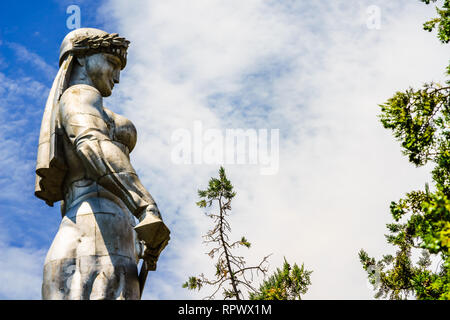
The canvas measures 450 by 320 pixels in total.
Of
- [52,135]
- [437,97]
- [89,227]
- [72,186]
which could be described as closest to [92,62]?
[52,135]

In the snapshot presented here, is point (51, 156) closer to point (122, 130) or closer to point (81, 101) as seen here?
point (81, 101)

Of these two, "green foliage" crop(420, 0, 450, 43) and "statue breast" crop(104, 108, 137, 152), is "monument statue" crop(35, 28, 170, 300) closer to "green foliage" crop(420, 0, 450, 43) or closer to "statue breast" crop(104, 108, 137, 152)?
"statue breast" crop(104, 108, 137, 152)

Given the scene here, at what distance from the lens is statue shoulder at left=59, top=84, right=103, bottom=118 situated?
664 cm

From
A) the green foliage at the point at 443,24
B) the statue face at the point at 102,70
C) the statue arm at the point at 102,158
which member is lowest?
the statue arm at the point at 102,158

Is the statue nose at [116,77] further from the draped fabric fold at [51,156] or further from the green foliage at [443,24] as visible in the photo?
the green foliage at [443,24]

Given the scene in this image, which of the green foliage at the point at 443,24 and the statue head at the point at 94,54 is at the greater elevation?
the green foliage at the point at 443,24

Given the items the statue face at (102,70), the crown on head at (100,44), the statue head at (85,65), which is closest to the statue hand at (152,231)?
the statue head at (85,65)

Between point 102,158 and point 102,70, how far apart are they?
5.49 feet

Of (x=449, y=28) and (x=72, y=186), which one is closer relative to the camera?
(x=72, y=186)

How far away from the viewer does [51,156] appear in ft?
21.5

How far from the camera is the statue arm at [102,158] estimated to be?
19.8ft
